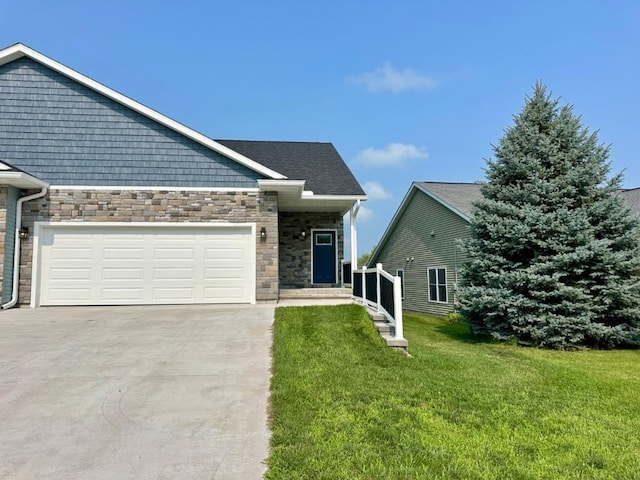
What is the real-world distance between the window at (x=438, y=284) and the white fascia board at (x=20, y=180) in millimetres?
13062

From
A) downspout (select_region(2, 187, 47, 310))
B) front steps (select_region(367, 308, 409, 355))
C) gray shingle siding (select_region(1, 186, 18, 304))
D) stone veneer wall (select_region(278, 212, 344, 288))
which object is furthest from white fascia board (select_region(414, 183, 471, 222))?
gray shingle siding (select_region(1, 186, 18, 304))

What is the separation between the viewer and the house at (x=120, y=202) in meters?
10.2

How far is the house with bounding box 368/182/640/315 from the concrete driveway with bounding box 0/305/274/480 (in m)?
9.48

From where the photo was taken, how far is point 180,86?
16.0m

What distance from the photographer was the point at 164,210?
10508 mm

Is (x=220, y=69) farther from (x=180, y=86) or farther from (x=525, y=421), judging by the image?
(x=525, y=421)

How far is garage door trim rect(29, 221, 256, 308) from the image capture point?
10031 mm

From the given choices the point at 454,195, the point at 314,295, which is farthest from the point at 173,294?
the point at 454,195

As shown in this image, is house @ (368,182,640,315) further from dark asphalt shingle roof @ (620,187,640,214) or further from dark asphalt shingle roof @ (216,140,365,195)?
dark asphalt shingle roof @ (216,140,365,195)

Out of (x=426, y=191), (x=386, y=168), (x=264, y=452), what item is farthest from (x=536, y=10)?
(x=386, y=168)

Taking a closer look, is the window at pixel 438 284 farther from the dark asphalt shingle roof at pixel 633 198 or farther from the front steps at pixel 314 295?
the dark asphalt shingle roof at pixel 633 198

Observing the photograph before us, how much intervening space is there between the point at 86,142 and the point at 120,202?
5.70 feet

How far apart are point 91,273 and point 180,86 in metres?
8.73

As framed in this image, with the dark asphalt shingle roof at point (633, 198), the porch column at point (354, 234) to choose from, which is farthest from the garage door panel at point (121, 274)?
the dark asphalt shingle roof at point (633, 198)
